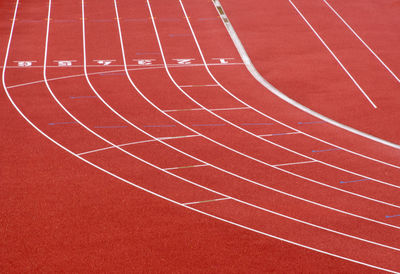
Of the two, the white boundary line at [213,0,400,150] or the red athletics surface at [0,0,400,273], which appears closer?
the red athletics surface at [0,0,400,273]

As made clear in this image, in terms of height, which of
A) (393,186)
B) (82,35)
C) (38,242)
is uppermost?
(82,35)

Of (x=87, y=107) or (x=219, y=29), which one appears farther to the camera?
(x=219, y=29)

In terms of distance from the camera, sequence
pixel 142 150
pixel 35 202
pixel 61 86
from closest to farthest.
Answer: pixel 35 202 → pixel 142 150 → pixel 61 86

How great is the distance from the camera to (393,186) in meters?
7.82

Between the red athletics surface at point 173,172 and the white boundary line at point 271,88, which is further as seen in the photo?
the white boundary line at point 271,88

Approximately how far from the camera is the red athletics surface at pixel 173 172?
641 centimetres

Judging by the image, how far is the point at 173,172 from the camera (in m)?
7.98

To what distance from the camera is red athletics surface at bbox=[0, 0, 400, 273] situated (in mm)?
6406

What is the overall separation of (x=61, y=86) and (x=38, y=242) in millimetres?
4614

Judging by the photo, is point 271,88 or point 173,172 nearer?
point 173,172

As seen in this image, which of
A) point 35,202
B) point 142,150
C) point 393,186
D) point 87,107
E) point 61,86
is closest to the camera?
point 35,202

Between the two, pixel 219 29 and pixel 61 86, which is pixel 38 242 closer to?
pixel 61 86

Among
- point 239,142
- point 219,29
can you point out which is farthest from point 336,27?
point 239,142

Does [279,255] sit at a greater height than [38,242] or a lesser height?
lesser
